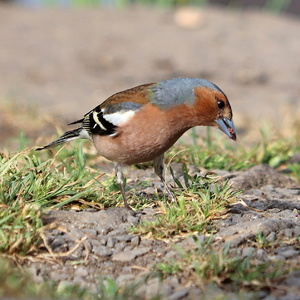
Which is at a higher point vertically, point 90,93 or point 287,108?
point 287,108

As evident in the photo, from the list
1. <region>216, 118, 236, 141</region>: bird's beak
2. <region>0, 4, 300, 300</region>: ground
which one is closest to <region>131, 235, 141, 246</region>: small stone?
<region>0, 4, 300, 300</region>: ground

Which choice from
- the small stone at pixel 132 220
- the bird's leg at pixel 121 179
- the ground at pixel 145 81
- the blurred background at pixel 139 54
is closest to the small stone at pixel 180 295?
the ground at pixel 145 81

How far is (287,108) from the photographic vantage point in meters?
9.00

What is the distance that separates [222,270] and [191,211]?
0.76 metres

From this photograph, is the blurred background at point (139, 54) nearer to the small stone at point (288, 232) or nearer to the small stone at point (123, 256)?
the small stone at point (288, 232)

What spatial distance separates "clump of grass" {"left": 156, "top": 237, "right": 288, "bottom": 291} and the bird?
0.84m

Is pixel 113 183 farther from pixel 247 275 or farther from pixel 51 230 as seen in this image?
pixel 247 275

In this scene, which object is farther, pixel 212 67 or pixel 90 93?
pixel 212 67

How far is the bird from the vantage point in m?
4.02

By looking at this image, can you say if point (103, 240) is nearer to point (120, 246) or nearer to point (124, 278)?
point (120, 246)

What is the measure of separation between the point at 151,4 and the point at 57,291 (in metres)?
12.2

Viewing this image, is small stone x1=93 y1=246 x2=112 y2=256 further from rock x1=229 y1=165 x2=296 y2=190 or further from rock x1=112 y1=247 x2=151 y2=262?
rock x1=229 y1=165 x2=296 y2=190

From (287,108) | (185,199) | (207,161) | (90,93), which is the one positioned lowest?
(90,93)

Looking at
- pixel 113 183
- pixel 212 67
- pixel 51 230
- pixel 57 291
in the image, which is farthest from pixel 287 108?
pixel 57 291
